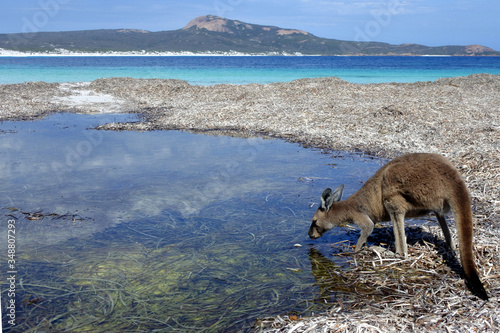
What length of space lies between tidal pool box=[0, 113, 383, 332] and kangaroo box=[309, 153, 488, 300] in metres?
0.58

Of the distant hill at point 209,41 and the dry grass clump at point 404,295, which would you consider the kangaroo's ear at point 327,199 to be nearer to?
the dry grass clump at point 404,295

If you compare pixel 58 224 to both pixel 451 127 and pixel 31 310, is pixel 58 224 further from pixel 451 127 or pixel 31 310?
pixel 451 127

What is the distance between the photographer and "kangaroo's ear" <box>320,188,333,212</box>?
17.8 feet

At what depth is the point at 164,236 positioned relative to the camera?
595 cm

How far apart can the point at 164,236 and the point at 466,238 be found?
3.96 meters

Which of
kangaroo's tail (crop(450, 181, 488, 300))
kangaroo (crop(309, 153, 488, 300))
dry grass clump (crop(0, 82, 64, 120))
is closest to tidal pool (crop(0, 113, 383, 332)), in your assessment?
kangaroo (crop(309, 153, 488, 300))

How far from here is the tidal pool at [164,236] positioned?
4.21 metres

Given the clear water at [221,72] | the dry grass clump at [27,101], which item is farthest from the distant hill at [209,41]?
the dry grass clump at [27,101]

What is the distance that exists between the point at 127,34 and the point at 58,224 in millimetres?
178871

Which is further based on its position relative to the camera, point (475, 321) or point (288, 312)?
point (288, 312)

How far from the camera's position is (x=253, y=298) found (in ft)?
14.4

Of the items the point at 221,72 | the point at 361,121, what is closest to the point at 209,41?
the point at 221,72

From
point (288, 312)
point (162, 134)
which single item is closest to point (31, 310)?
point (288, 312)

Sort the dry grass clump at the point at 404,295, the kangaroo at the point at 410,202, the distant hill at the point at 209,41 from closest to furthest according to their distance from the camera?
1. the dry grass clump at the point at 404,295
2. the kangaroo at the point at 410,202
3. the distant hill at the point at 209,41
